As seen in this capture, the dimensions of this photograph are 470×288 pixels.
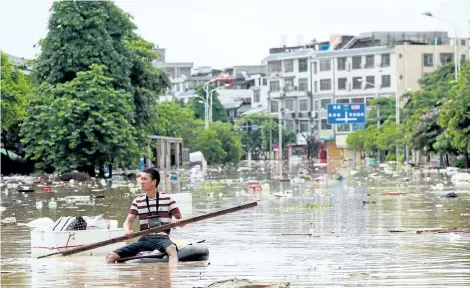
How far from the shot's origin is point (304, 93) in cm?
15238

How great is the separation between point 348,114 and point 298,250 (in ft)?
308

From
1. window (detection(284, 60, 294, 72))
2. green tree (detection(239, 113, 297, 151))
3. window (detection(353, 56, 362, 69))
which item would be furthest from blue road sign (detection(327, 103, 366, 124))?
window (detection(284, 60, 294, 72))

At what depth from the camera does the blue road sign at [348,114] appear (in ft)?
353

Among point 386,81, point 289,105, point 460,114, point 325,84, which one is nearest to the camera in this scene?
point 460,114

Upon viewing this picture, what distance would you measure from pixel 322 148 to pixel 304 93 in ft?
25.3

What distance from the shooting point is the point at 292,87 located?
505 ft

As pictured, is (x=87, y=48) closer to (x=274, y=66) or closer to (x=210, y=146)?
(x=210, y=146)

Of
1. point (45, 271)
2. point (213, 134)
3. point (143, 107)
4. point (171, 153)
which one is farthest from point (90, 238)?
point (213, 134)

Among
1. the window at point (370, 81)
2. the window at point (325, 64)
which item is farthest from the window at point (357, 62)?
the window at point (325, 64)

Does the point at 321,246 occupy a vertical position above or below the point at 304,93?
below

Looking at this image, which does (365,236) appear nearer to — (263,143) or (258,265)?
(258,265)

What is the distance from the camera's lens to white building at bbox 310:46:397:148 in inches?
5453

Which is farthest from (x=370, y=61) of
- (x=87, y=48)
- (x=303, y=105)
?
(x=87, y=48)

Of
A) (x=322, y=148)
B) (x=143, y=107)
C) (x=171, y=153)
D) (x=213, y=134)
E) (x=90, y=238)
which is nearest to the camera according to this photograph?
(x=90, y=238)
